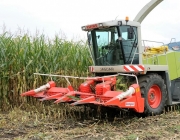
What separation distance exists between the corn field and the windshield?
1.06 m

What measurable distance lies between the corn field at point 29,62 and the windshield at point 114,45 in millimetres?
1061

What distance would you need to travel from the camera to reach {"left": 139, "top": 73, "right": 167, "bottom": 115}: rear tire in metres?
6.04

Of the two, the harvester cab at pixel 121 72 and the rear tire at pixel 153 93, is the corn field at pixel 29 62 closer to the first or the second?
the harvester cab at pixel 121 72

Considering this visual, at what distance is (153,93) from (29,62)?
2.61 m

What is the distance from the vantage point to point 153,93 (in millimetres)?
6391

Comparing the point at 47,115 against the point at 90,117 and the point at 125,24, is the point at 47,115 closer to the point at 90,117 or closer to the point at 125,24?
the point at 90,117

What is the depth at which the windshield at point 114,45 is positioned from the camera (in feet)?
20.4

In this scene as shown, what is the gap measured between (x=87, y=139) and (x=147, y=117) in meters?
1.99

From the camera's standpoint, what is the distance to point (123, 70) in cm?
612

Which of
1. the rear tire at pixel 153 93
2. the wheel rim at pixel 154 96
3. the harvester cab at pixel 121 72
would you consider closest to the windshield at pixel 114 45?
the harvester cab at pixel 121 72

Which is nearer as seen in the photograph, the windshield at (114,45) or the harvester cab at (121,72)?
the harvester cab at (121,72)

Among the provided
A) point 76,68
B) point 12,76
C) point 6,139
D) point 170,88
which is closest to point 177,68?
point 170,88

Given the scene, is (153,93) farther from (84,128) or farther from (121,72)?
(84,128)

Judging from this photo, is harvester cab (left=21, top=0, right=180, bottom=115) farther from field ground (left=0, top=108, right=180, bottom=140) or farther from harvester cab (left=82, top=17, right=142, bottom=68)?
field ground (left=0, top=108, right=180, bottom=140)
